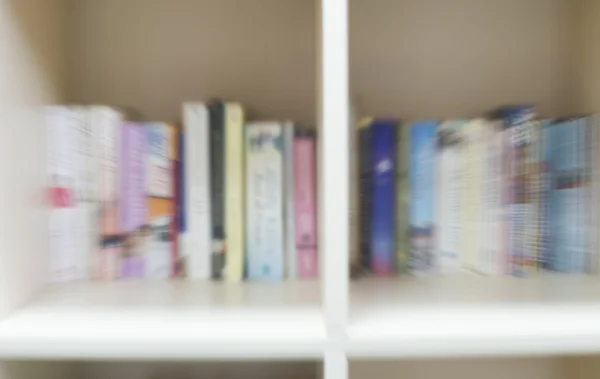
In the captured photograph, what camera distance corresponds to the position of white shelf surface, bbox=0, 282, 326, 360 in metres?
0.72

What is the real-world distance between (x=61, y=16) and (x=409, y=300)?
647mm

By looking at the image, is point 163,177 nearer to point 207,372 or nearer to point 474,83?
point 207,372

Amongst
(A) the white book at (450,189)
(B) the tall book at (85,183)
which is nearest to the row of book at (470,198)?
(A) the white book at (450,189)

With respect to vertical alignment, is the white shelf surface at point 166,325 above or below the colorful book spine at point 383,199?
Result: below

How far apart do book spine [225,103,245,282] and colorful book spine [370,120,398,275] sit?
0.61 feet

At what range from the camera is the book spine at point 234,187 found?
0.91 meters

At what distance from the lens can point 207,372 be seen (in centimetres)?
106

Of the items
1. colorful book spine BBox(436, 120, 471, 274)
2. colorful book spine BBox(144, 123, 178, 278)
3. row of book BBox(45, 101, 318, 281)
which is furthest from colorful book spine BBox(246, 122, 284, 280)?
colorful book spine BBox(436, 120, 471, 274)

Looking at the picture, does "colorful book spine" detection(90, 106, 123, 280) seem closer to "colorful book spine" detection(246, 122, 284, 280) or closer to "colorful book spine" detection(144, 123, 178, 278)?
"colorful book spine" detection(144, 123, 178, 278)

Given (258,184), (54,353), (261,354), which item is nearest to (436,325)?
(261,354)

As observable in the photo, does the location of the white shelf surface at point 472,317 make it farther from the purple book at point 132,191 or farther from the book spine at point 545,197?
the purple book at point 132,191

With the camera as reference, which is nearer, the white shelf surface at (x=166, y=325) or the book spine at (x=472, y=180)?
the white shelf surface at (x=166, y=325)

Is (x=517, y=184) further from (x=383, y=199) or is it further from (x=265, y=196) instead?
(x=265, y=196)

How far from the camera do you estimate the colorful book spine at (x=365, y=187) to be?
0.96 meters
